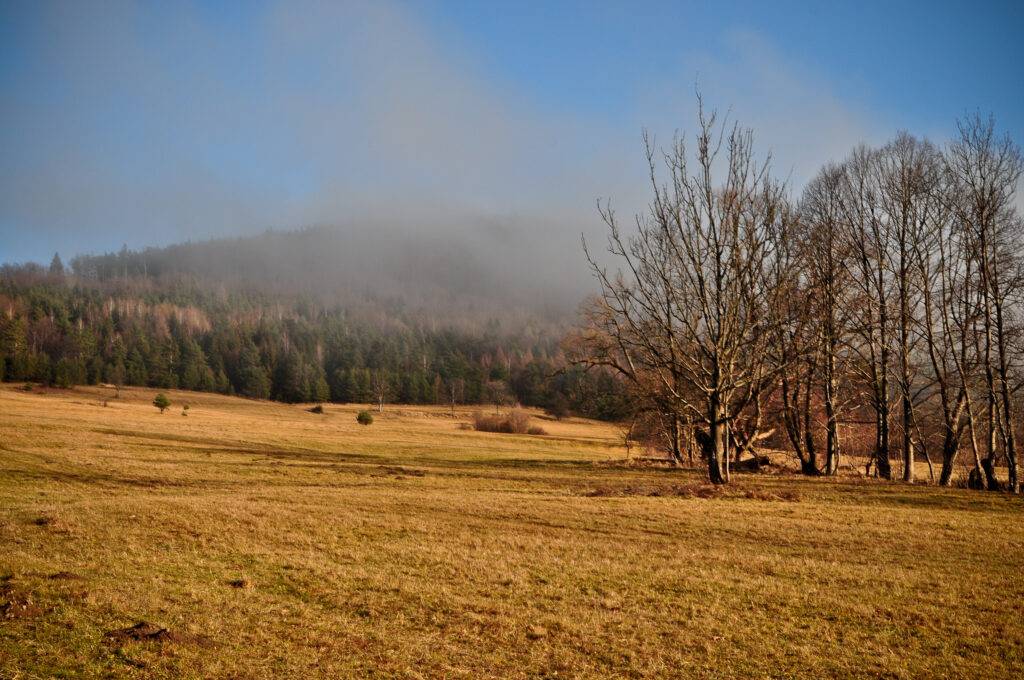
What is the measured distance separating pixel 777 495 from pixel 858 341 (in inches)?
528

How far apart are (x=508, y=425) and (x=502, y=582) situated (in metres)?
73.0

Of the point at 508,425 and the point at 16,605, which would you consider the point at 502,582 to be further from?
the point at 508,425

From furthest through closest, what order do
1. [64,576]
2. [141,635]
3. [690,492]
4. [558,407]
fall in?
[558,407]
[690,492]
[64,576]
[141,635]

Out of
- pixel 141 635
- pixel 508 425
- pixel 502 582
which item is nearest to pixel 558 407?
pixel 508 425

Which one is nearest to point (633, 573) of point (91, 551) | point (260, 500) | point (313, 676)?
point (313, 676)

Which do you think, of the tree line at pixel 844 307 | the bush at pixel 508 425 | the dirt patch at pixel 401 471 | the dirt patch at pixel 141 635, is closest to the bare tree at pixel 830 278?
the tree line at pixel 844 307

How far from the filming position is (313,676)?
22.6 feet

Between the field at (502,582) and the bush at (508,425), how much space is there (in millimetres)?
60958

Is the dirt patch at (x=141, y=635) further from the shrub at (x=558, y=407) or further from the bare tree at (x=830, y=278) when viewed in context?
the shrub at (x=558, y=407)

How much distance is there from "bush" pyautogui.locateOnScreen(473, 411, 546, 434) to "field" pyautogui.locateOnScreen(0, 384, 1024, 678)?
61.0m

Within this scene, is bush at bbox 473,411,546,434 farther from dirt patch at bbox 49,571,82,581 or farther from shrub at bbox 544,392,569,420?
dirt patch at bbox 49,571,82,581

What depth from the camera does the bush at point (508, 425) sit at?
8331 cm

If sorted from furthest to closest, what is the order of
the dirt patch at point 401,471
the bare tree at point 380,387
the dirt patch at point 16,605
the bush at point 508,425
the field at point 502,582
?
the bare tree at point 380,387 < the bush at point 508,425 < the dirt patch at point 401,471 < the dirt patch at point 16,605 < the field at point 502,582

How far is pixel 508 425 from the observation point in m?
83.4
